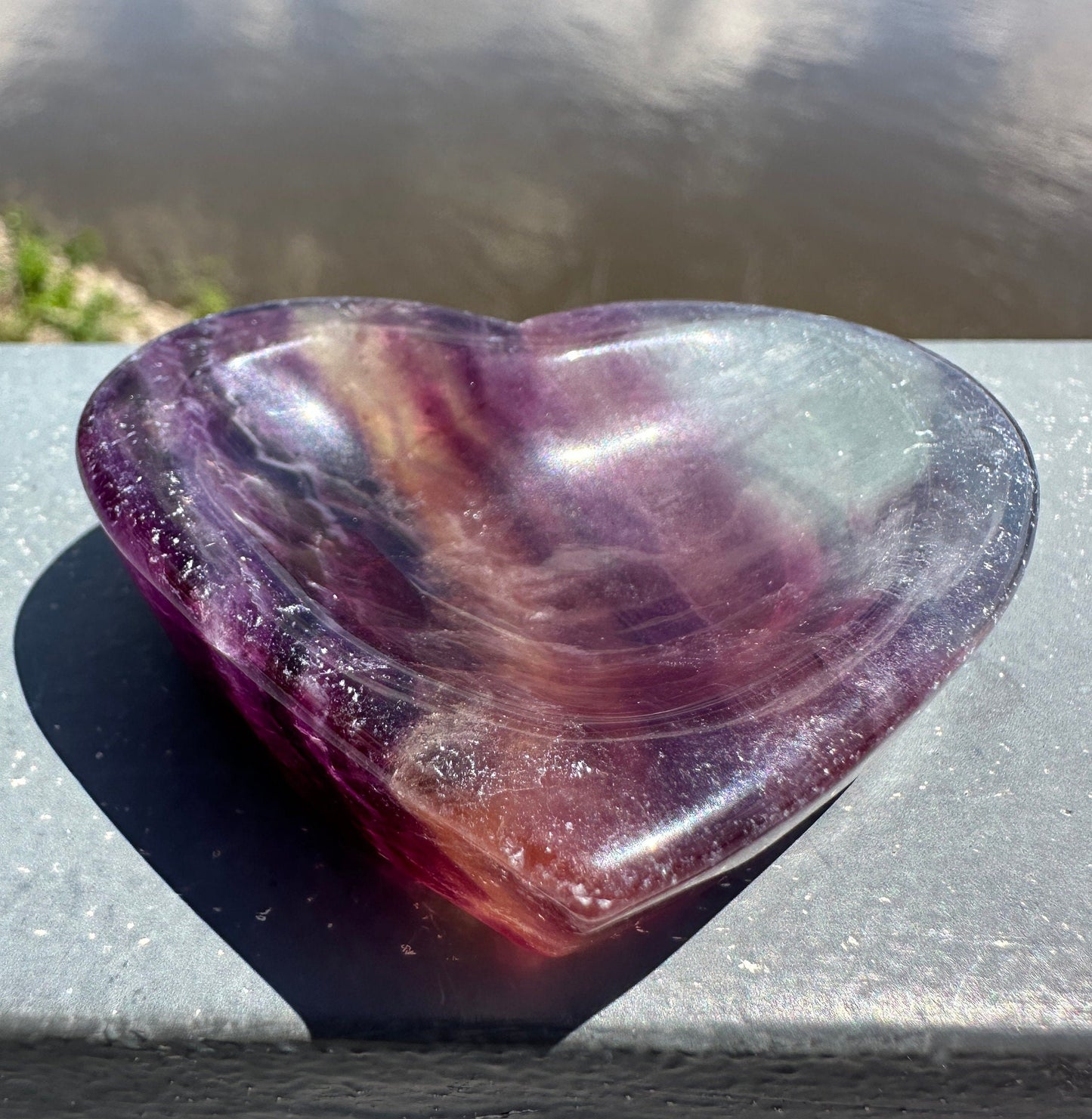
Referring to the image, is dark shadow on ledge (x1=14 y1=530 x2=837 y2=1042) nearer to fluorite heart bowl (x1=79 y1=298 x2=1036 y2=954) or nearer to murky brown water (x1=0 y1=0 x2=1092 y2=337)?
fluorite heart bowl (x1=79 y1=298 x2=1036 y2=954)

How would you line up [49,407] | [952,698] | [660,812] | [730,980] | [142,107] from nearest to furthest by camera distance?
[660,812]
[730,980]
[952,698]
[49,407]
[142,107]

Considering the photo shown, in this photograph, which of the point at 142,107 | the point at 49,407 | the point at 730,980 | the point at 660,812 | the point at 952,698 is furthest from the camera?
the point at 142,107

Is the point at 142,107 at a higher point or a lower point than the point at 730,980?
lower

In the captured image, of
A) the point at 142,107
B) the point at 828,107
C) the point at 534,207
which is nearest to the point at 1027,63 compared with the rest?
the point at 828,107

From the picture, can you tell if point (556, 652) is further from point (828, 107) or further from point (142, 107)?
point (142, 107)

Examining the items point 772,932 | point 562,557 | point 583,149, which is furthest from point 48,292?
point 772,932

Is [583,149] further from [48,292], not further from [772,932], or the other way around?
[772,932]
